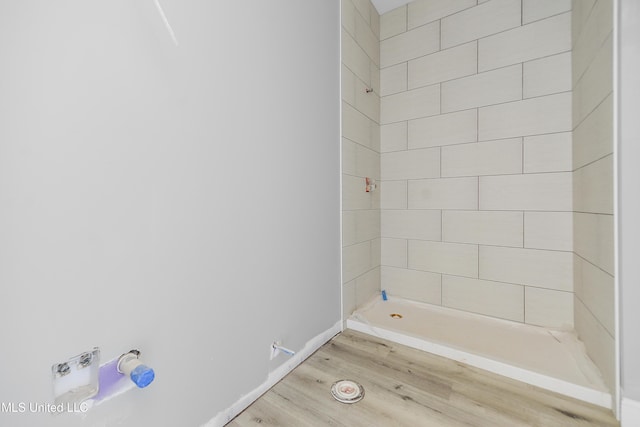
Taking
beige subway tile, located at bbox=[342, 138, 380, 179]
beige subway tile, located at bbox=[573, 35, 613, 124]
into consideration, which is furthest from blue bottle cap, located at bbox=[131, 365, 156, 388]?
beige subway tile, located at bbox=[573, 35, 613, 124]

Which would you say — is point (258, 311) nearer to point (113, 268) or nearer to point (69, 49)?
point (113, 268)

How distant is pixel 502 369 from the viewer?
131 centimetres

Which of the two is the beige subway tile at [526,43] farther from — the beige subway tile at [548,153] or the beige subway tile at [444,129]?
the beige subway tile at [548,153]

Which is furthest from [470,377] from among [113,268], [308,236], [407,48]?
[407,48]

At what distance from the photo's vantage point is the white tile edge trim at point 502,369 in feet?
3.70

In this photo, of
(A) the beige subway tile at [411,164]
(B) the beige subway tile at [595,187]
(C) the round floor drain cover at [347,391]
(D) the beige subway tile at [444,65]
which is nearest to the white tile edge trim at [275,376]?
(C) the round floor drain cover at [347,391]

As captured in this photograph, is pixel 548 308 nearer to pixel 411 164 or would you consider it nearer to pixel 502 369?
pixel 502 369

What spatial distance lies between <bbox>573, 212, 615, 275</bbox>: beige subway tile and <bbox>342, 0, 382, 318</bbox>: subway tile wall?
1069 mm

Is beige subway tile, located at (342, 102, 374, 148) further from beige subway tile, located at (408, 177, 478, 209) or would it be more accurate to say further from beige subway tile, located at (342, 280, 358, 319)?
beige subway tile, located at (342, 280, 358, 319)

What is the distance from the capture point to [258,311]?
117 centimetres

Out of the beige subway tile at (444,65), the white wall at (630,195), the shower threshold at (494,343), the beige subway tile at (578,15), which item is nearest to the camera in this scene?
the white wall at (630,195)

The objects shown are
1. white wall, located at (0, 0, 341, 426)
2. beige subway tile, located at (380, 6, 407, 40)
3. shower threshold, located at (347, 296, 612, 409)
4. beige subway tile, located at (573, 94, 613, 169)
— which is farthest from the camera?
beige subway tile, located at (380, 6, 407, 40)

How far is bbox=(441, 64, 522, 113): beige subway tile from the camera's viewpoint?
1.72 m

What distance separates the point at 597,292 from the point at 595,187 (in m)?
0.50
